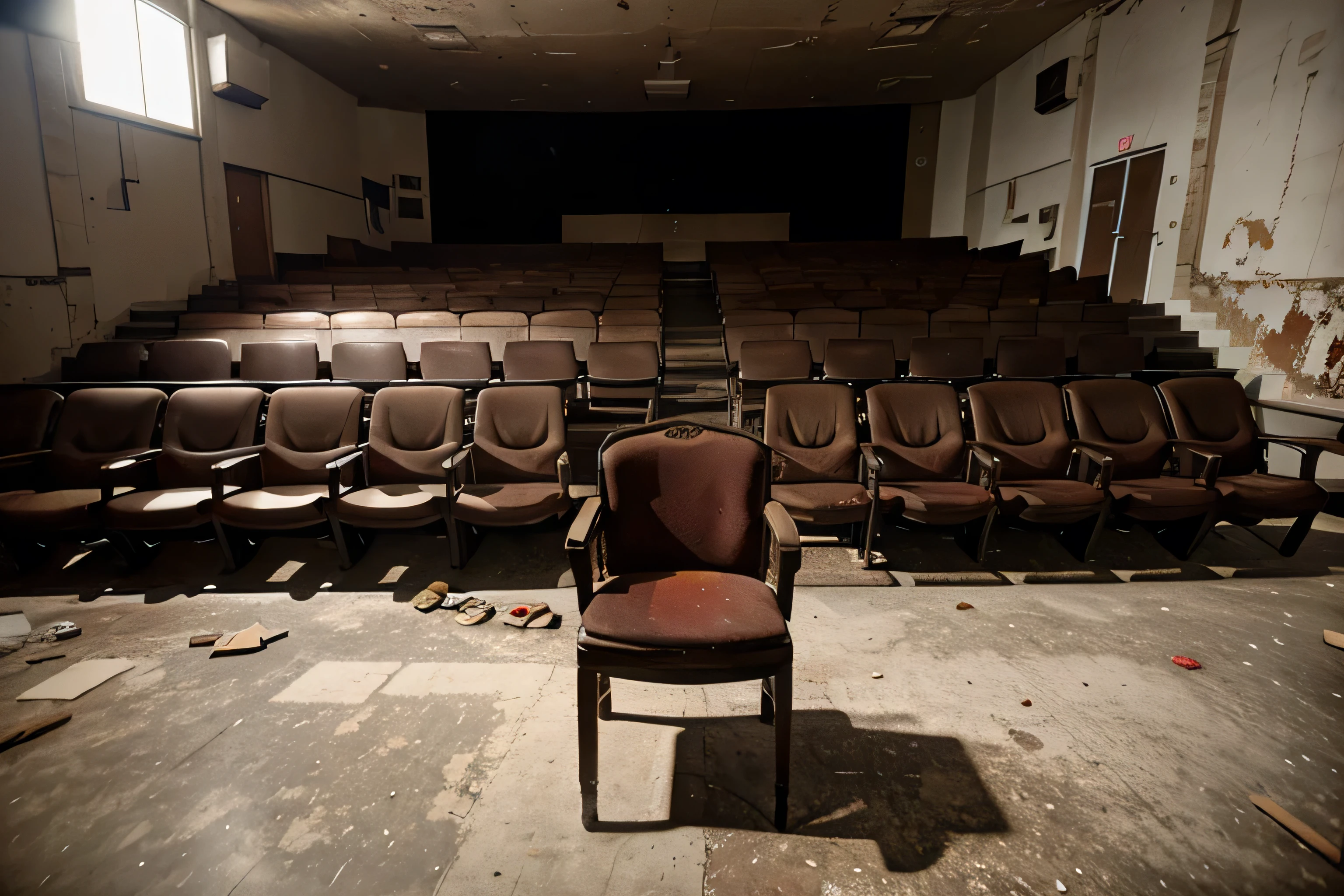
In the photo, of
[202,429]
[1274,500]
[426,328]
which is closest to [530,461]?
[202,429]

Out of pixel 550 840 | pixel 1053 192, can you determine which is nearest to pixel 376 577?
pixel 550 840

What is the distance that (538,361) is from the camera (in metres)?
4.09

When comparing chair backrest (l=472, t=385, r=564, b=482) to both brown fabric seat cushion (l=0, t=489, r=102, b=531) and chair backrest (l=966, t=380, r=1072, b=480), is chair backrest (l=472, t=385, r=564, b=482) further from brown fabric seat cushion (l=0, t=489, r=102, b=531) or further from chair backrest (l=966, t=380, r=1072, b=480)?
chair backrest (l=966, t=380, r=1072, b=480)

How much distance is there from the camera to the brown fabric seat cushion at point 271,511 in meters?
2.85

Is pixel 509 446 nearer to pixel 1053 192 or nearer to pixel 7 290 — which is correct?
pixel 7 290

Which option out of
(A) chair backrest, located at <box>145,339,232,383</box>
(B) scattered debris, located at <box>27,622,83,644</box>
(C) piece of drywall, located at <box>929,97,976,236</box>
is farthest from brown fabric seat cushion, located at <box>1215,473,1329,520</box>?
(C) piece of drywall, located at <box>929,97,976,236</box>

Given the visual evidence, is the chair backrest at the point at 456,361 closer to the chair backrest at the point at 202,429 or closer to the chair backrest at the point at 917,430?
the chair backrest at the point at 202,429

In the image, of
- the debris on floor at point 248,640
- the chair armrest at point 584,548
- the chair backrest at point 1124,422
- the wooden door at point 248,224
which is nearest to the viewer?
the chair armrest at point 584,548

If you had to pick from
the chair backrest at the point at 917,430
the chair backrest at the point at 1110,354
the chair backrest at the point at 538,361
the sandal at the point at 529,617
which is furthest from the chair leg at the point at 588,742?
the chair backrest at the point at 1110,354

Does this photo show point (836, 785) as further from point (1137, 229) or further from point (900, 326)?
point (1137, 229)

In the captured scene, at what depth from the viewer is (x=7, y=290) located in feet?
17.1

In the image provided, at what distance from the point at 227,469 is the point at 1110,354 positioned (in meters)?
5.35

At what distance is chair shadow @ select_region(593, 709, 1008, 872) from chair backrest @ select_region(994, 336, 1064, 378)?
9.68 feet

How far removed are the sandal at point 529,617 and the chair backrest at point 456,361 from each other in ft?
6.11
